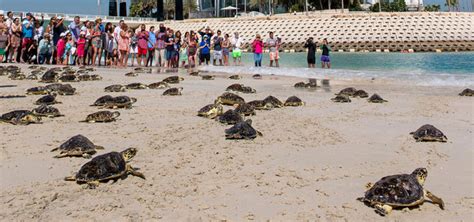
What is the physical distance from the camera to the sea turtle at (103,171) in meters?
4.21

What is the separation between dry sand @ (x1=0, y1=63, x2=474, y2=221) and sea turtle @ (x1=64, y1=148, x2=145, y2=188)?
103mm

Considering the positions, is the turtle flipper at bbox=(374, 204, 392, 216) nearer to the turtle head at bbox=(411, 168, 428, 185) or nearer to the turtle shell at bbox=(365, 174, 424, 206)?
the turtle shell at bbox=(365, 174, 424, 206)

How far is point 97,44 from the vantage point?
61.9 feet

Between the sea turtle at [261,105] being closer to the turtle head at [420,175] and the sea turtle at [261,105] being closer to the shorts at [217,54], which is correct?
the turtle head at [420,175]

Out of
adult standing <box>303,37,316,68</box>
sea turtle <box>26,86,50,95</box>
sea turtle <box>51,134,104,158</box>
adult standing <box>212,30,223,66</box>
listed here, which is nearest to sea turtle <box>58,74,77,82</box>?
sea turtle <box>26,86,50,95</box>

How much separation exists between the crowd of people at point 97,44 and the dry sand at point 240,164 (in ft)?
33.1

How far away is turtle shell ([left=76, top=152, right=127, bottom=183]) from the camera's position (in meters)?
4.21

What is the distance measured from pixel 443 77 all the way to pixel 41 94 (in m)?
13.0

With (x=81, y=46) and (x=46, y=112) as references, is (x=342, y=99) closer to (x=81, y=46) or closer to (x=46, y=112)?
(x=46, y=112)

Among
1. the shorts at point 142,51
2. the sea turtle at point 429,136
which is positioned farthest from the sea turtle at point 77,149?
the shorts at point 142,51

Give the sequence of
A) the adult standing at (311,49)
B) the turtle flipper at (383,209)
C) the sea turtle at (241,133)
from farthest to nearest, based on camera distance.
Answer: the adult standing at (311,49) → the sea turtle at (241,133) → the turtle flipper at (383,209)

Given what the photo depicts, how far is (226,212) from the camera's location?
362cm

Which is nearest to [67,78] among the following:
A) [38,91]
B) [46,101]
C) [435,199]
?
[38,91]

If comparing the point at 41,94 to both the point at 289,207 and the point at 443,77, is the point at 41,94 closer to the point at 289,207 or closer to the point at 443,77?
the point at 289,207
